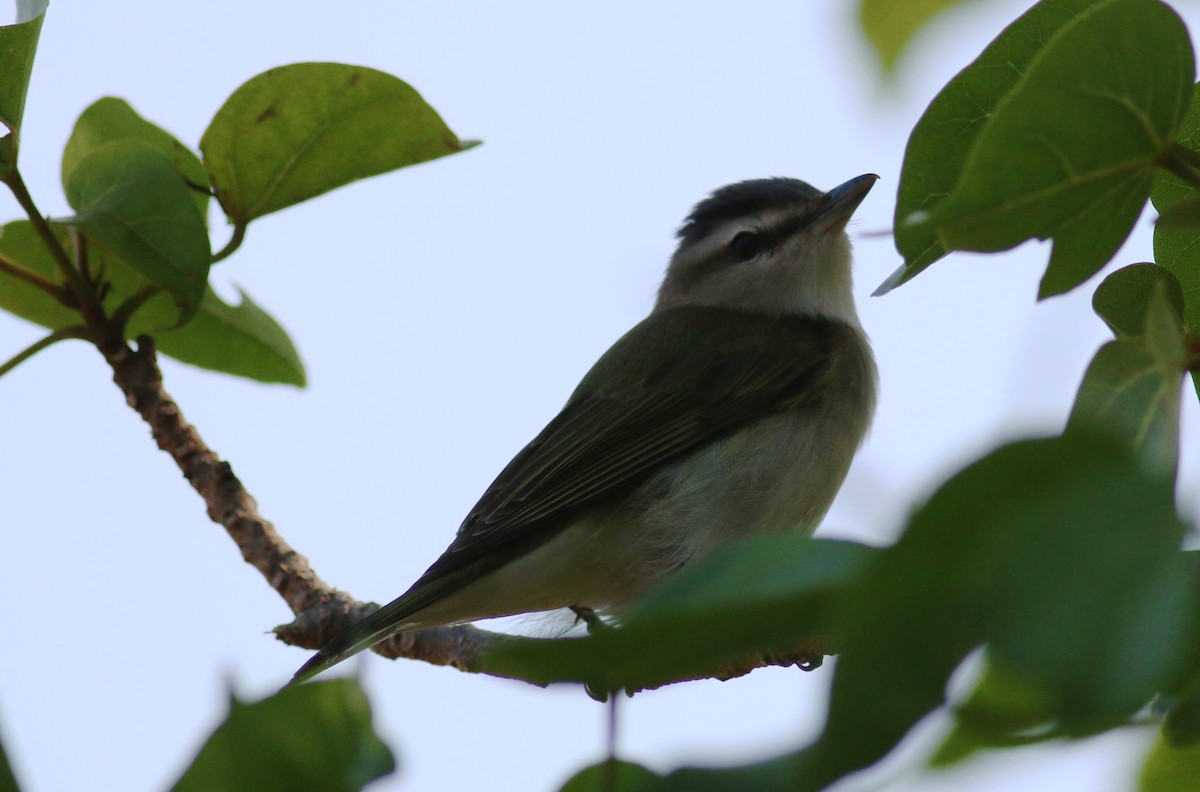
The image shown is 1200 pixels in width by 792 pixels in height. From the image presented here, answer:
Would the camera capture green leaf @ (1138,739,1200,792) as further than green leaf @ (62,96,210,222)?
No

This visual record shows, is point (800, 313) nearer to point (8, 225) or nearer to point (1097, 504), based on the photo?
point (8, 225)

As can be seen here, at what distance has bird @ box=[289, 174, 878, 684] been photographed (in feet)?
11.0

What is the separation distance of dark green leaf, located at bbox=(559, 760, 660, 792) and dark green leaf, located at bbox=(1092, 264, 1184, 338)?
0.99 meters

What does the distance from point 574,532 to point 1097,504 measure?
2.86 m

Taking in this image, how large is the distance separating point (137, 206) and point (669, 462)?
1820 mm

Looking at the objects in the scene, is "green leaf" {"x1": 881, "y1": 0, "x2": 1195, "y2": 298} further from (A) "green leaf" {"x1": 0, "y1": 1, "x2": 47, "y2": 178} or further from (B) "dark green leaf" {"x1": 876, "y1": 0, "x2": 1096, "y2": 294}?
(A) "green leaf" {"x1": 0, "y1": 1, "x2": 47, "y2": 178}

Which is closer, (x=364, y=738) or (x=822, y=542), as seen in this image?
(x=822, y=542)

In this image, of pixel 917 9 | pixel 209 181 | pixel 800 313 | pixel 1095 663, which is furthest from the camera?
pixel 800 313

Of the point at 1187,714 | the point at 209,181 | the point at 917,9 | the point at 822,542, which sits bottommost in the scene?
the point at 1187,714

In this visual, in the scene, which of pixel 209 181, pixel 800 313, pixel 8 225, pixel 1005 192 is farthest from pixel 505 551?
pixel 1005 192

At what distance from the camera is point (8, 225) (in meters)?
2.79

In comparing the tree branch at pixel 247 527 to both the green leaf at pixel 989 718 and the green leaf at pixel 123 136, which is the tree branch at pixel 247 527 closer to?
the green leaf at pixel 123 136

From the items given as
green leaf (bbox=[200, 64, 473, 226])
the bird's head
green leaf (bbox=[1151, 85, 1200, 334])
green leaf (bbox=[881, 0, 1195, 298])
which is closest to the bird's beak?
the bird's head

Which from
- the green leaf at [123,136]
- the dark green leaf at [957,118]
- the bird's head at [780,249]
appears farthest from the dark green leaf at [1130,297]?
the bird's head at [780,249]
